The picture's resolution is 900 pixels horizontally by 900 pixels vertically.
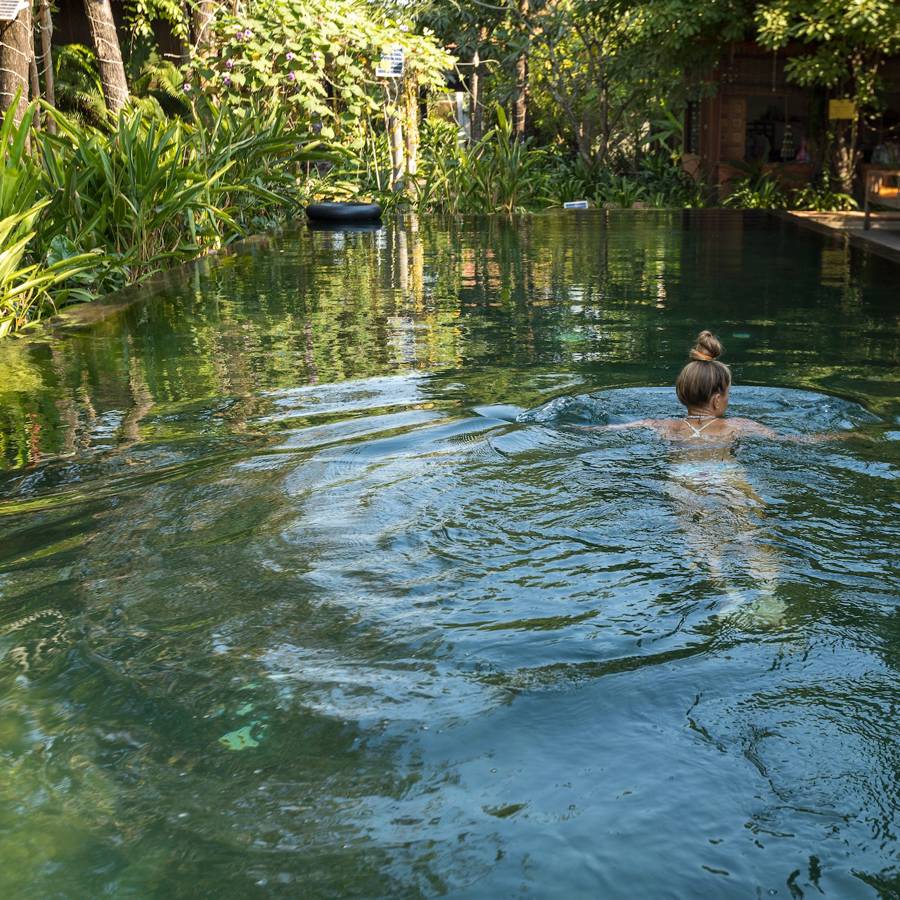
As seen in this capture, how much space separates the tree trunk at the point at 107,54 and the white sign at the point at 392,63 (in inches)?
175

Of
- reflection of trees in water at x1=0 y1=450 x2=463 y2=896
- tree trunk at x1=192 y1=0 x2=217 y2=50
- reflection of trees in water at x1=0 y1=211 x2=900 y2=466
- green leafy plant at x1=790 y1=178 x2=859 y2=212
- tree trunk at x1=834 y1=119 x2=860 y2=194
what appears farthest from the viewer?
tree trunk at x1=834 y1=119 x2=860 y2=194

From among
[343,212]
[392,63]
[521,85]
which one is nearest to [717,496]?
[343,212]

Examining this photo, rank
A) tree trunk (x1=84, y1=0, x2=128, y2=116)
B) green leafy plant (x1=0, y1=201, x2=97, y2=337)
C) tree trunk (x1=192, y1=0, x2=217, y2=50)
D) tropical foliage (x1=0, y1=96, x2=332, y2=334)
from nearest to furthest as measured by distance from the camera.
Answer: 1. green leafy plant (x1=0, y1=201, x2=97, y2=337)
2. tropical foliage (x1=0, y1=96, x2=332, y2=334)
3. tree trunk (x1=84, y1=0, x2=128, y2=116)
4. tree trunk (x1=192, y1=0, x2=217, y2=50)

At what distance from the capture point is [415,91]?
2064cm

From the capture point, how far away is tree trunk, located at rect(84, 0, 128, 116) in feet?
53.9

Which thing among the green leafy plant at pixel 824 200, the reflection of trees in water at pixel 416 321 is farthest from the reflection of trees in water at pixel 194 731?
the green leafy plant at pixel 824 200

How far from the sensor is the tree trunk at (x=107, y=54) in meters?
16.4

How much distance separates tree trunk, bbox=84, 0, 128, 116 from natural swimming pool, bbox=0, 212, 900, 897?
10.5 m

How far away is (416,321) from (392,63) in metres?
11.3

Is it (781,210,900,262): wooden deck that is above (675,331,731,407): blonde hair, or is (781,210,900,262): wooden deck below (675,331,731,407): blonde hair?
above

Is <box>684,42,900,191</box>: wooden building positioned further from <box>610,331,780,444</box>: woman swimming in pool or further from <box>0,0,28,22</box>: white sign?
<box>610,331,780,444</box>: woman swimming in pool

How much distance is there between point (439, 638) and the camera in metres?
Answer: 3.52

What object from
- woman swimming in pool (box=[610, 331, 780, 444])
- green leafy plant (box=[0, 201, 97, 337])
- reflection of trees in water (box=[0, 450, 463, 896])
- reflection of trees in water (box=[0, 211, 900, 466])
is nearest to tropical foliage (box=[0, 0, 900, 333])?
green leafy plant (box=[0, 201, 97, 337])

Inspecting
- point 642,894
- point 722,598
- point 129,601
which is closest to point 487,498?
point 722,598
